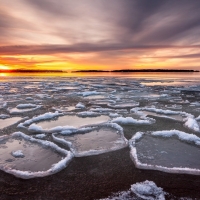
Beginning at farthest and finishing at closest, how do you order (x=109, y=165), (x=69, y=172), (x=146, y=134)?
(x=146, y=134) → (x=109, y=165) → (x=69, y=172)

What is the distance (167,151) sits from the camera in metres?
3.08

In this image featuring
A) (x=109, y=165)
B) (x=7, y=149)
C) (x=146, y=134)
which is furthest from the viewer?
(x=146, y=134)

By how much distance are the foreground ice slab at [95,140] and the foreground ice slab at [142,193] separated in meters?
1.00

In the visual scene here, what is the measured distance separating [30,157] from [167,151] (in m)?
2.23

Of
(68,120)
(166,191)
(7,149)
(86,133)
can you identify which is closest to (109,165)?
(166,191)

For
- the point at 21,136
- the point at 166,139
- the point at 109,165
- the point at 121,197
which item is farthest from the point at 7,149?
the point at 166,139

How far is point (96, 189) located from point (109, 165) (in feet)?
1.82

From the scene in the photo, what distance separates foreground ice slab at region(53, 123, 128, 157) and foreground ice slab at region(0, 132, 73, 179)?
0.26 m

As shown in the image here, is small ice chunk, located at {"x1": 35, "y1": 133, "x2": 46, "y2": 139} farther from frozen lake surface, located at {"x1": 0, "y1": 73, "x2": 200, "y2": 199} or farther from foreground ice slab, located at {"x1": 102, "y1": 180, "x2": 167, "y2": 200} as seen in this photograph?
foreground ice slab, located at {"x1": 102, "y1": 180, "x2": 167, "y2": 200}

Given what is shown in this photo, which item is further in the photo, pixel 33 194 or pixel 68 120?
pixel 68 120

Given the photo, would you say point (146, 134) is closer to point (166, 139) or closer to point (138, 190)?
point (166, 139)

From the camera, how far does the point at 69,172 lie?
8.07 ft

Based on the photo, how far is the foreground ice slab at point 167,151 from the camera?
259 centimetres

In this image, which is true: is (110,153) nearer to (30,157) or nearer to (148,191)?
(148,191)
